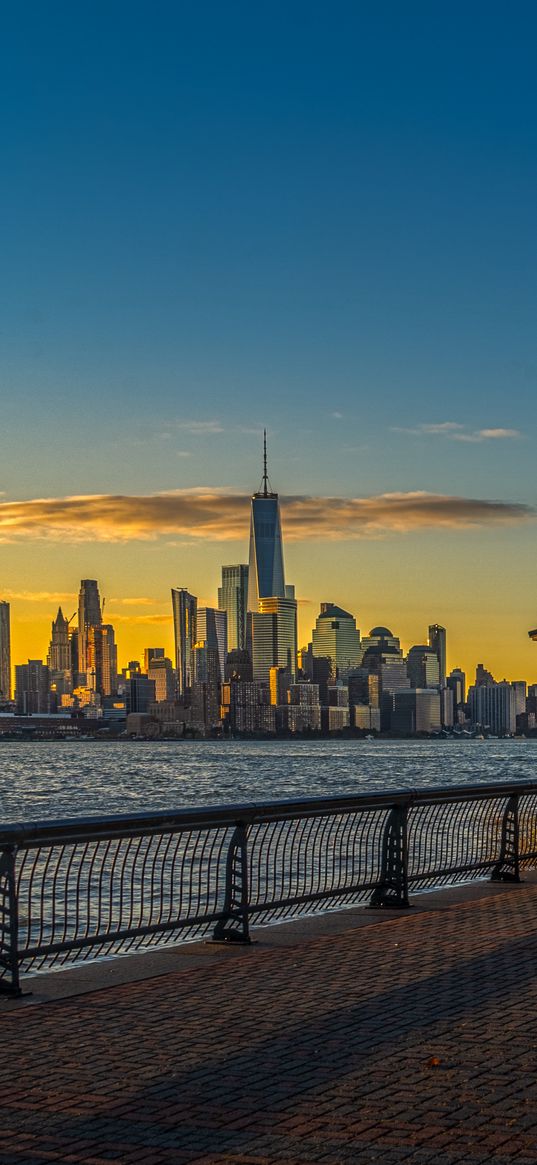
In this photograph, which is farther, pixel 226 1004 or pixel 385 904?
pixel 385 904

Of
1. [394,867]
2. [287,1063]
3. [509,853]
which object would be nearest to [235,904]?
[394,867]

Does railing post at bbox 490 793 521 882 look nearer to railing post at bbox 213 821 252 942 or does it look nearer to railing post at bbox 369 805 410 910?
railing post at bbox 369 805 410 910

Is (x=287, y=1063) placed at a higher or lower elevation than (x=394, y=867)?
lower

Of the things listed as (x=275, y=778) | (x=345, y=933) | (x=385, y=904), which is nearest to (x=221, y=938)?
(x=345, y=933)

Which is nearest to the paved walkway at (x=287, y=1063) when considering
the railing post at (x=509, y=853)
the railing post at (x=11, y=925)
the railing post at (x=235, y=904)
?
the railing post at (x=11, y=925)

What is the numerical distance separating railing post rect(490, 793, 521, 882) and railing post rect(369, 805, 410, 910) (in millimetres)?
2310

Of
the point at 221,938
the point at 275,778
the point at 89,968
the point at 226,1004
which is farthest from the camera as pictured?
the point at 275,778

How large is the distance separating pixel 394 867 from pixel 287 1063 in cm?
673

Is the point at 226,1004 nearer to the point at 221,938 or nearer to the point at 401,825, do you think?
the point at 221,938

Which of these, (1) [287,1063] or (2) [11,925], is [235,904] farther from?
(1) [287,1063]

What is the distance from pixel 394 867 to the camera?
14.2 m

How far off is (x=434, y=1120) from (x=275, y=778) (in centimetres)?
9927

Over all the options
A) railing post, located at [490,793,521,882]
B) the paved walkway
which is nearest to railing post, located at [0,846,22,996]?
the paved walkway

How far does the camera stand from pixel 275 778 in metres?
105
